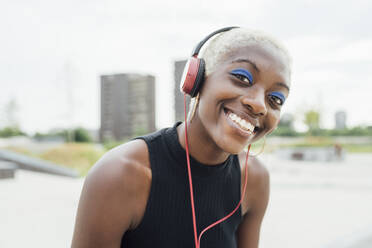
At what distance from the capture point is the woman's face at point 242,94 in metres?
1.20

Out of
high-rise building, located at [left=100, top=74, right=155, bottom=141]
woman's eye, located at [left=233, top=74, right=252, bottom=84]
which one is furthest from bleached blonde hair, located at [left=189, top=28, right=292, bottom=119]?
high-rise building, located at [left=100, top=74, right=155, bottom=141]

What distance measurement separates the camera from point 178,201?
1.32m

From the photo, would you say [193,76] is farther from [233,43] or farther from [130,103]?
[130,103]

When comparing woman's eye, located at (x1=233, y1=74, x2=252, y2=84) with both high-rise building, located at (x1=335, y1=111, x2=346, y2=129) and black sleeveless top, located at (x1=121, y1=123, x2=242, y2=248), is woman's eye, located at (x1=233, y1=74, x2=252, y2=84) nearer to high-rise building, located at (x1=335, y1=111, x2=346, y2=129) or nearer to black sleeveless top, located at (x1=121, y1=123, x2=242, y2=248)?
black sleeveless top, located at (x1=121, y1=123, x2=242, y2=248)

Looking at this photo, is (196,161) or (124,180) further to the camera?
(196,161)

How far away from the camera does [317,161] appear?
19844 mm

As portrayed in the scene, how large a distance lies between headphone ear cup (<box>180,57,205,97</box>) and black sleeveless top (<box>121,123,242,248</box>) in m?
0.22

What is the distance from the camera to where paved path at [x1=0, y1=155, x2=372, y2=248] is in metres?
4.95

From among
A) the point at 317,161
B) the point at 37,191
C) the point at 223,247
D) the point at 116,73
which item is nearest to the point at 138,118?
the point at 116,73

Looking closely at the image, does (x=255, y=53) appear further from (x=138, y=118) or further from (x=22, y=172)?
(x=138, y=118)

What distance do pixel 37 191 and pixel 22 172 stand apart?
5.07 m

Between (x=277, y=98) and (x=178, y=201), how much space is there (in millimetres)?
548

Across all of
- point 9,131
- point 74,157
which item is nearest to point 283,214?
point 74,157

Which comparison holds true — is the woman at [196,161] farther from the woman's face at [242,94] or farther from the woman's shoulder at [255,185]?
the woman's shoulder at [255,185]
